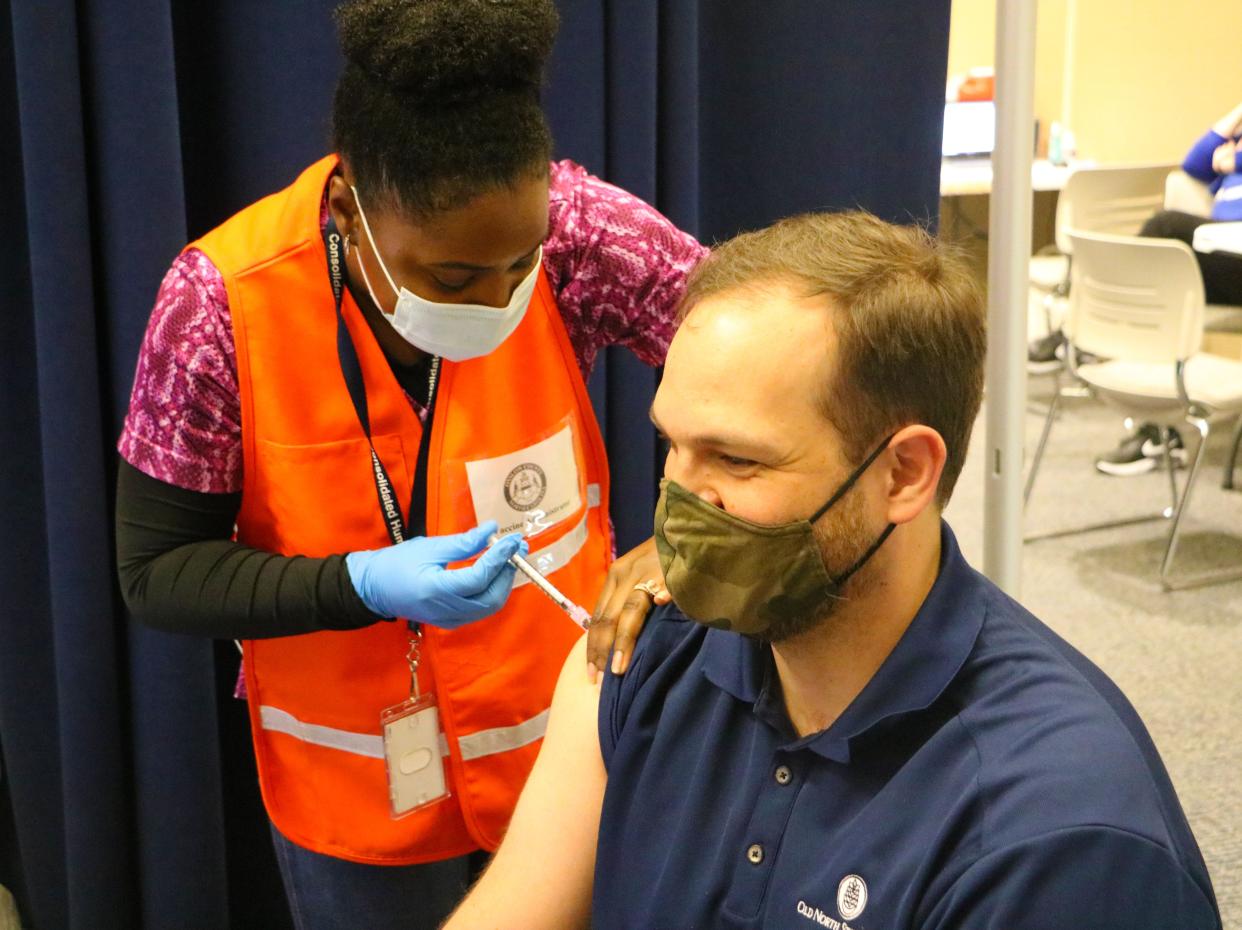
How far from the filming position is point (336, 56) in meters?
1.73

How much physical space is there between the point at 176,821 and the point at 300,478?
84cm

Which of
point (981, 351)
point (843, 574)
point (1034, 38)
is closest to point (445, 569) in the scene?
point (843, 574)

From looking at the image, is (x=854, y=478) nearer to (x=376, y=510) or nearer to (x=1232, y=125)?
(x=376, y=510)

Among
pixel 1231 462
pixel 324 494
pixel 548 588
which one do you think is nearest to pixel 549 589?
pixel 548 588

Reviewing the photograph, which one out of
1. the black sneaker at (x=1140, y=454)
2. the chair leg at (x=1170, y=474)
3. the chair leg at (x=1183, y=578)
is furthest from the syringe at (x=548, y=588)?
the black sneaker at (x=1140, y=454)

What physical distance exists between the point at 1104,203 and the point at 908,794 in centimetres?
410

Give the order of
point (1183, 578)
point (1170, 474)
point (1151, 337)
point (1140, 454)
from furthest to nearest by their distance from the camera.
Answer: point (1140, 454), point (1170, 474), point (1183, 578), point (1151, 337)

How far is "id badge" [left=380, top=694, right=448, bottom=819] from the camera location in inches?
56.0

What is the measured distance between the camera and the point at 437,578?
4.12 ft

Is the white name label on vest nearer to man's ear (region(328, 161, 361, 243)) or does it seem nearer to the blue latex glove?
the blue latex glove

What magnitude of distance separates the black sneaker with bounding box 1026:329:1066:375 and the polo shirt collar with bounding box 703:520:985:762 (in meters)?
4.19

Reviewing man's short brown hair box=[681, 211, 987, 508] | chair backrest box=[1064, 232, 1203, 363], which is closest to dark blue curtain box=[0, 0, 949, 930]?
man's short brown hair box=[681, 211, 987, 508]

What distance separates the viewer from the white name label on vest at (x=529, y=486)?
4.58 feet

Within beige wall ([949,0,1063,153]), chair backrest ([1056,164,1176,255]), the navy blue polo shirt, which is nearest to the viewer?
the navy blue polo shirt
